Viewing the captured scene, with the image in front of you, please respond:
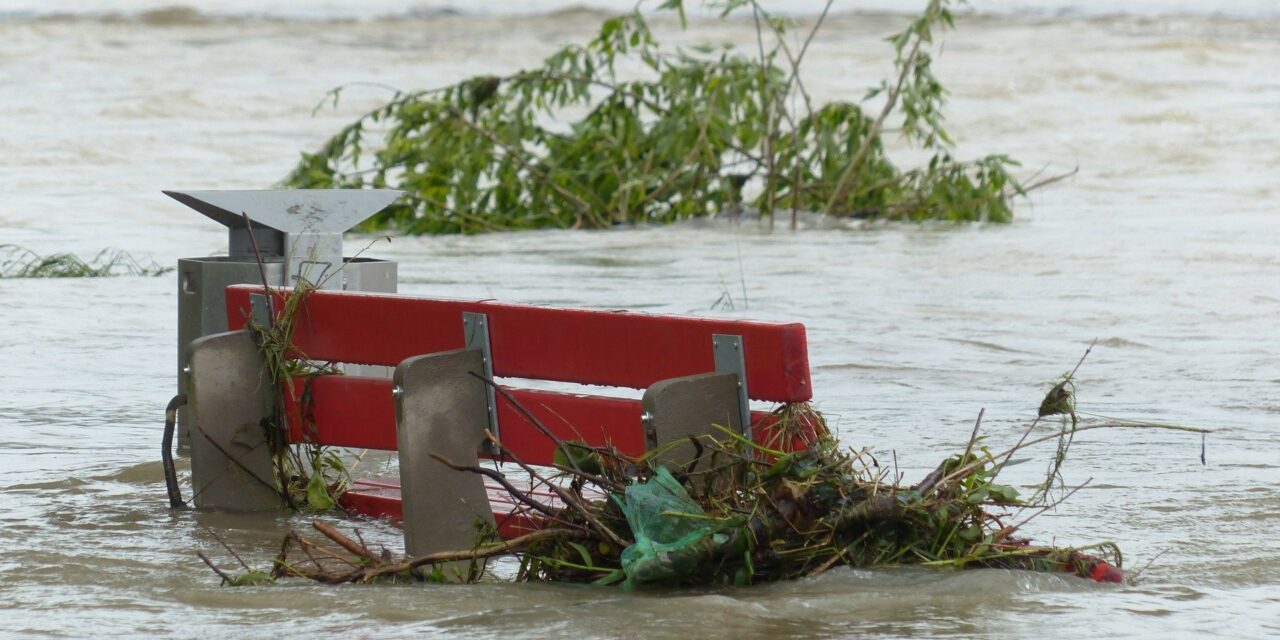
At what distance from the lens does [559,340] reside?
4.54 m

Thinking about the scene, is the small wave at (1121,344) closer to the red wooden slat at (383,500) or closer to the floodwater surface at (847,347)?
the floodwater surface at (847,347)

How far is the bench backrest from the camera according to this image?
4223 millimetres

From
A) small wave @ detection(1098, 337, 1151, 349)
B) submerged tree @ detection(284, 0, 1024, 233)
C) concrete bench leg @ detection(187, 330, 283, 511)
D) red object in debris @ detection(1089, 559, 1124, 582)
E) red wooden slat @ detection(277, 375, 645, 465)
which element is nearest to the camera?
red object in debris @ detection(1089, 559, 1124, 582)

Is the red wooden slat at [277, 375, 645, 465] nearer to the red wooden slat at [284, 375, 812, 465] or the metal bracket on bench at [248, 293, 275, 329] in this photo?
the red wooden slat at [284, 375, 812, 465]

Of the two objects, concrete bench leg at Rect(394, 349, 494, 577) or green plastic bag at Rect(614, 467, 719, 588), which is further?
concrete bench leg at Rect(394, 349, 494, 577)

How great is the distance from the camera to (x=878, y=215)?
15.7 m

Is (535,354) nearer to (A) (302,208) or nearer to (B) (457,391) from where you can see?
(B) (457,391)

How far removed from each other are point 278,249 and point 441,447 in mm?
1457

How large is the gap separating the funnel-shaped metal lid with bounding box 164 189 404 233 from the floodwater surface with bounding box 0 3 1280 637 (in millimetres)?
956

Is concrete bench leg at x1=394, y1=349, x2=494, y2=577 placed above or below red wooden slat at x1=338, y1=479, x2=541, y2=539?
above

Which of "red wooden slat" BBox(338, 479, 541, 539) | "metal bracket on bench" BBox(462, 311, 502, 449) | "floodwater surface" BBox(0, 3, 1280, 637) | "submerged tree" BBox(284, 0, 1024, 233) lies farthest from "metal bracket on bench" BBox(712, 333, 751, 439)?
"submerged tree" BBox(284, 0, 1024, 233)

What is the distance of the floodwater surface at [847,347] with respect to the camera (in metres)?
4.07

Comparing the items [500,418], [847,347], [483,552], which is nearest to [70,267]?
[847,347]

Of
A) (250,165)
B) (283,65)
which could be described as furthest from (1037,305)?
(283,65)
